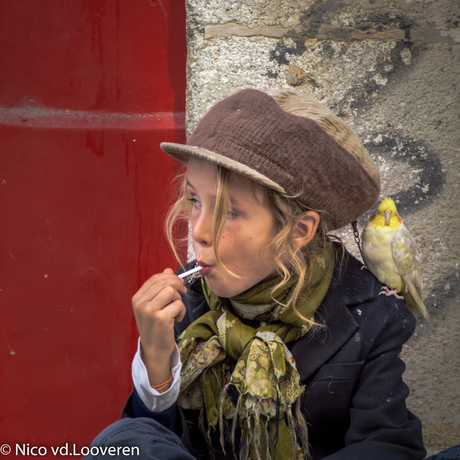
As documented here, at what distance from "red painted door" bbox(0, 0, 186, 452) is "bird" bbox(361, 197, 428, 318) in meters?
0.91

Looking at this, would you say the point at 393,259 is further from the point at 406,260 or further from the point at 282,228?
the point at 282,228

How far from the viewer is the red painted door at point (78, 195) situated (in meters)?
1.62

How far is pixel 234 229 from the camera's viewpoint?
1040mm

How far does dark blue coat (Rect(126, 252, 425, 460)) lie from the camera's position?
1.03 metres

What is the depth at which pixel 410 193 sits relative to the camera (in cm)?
159

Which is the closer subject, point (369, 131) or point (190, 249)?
point (369, 131)

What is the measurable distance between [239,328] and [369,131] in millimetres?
954

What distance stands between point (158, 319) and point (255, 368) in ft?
0.99

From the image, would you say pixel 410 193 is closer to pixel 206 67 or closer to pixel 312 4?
pixel 312 4

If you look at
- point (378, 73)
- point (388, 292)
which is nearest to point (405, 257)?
point (388, 292)

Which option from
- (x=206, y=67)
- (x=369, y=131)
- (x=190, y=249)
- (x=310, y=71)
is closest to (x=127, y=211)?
(x=190, y=249)

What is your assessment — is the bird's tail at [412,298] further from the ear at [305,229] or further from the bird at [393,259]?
the ear at [305,229]

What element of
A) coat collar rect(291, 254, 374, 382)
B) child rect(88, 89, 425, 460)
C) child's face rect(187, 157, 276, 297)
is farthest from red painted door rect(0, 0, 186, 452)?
coat collar rect(291, 254, 374, 382)

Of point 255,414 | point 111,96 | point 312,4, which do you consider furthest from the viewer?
point 111,96
